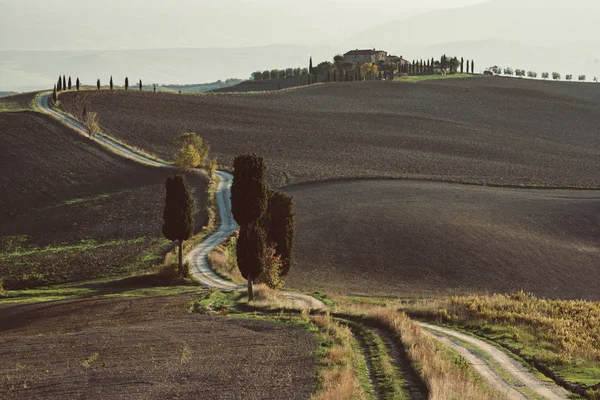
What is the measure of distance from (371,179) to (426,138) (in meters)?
34.1

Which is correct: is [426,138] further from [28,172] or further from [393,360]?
[393,360]

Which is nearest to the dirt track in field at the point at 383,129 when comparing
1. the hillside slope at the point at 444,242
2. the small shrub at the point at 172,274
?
the hillside slope at the point at 444,242

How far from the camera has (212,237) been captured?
66.2 metres

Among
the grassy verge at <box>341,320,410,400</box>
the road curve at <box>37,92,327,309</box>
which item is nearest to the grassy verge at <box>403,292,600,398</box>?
the grassy verge at <box>341,320,410,400</box>

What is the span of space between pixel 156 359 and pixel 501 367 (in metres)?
13.2

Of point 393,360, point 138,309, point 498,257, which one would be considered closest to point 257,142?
point 498,257

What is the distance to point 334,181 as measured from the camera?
3593 inches

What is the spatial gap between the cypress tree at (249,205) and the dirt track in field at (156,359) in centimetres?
723

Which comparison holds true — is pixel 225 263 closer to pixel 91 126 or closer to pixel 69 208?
pixel 69 208

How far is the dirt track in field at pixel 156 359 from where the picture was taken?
24953 mm

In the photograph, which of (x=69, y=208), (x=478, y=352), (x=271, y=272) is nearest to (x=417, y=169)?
(x=69, y=208)

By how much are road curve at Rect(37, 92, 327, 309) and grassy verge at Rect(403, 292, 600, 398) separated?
726 centimetres

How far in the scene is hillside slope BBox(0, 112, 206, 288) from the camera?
5931cm

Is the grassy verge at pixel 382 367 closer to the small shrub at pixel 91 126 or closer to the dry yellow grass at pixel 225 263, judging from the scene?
the dry yellow grass at pixel 225 263
